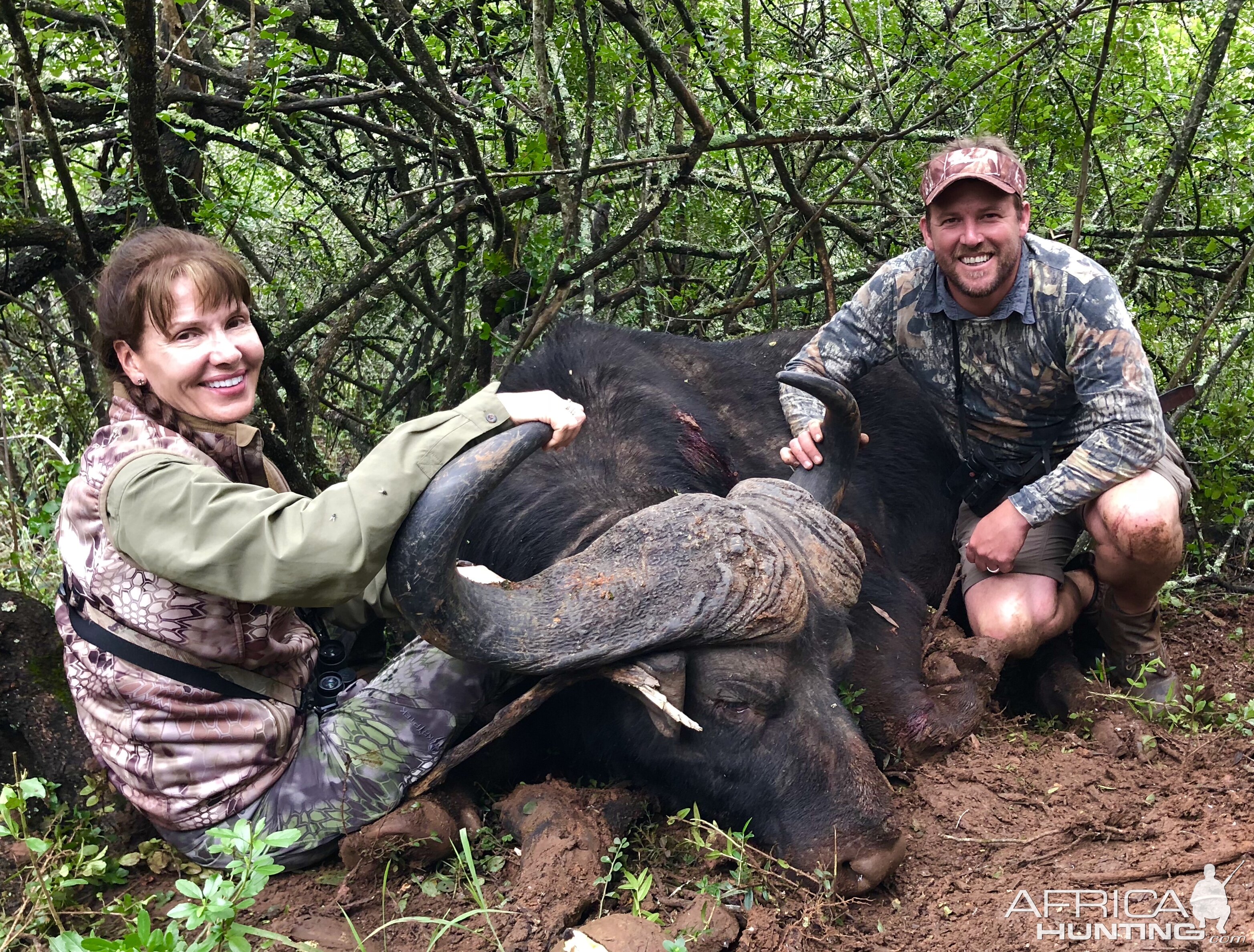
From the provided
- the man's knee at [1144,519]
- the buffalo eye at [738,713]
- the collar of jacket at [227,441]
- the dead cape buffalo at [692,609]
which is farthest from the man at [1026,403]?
the collar of jacket at [227,441]

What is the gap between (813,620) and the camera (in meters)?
3.31

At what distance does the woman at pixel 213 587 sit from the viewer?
8.45 ft

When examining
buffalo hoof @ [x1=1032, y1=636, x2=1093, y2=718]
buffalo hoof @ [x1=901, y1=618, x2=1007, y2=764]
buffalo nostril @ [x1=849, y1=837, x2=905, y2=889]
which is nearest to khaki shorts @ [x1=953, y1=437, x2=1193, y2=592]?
buffalo hoof @ [x1=1032, y1=636, x2=1093, y2=718]

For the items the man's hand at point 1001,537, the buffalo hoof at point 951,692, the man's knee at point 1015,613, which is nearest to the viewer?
the buffalo hoof at point 951,692

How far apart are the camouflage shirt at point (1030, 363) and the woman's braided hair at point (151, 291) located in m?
2.40

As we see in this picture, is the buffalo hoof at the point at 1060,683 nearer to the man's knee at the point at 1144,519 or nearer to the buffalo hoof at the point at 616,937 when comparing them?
the man's knee at the point at 1144,519

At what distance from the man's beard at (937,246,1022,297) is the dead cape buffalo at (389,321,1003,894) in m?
0.71

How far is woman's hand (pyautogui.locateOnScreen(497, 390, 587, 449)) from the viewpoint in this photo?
2666 millimetres

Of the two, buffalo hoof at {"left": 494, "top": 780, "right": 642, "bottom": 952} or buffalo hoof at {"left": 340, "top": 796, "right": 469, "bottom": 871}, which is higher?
buffalo hoof at {"left": 340, "top": 796, "right": 469, "bottom": 871}

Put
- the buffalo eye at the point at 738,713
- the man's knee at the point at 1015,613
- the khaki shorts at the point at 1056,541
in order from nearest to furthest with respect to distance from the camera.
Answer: the buffalo eye at the point at 738,713, the man's knee at the point at 1015,613, the khaki shorts at the point at 1056,541

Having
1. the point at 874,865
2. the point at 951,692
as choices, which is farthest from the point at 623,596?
the point at 951,692

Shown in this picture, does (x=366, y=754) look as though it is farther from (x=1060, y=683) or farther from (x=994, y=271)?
(x=994, y=271)

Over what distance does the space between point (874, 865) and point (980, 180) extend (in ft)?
8.04

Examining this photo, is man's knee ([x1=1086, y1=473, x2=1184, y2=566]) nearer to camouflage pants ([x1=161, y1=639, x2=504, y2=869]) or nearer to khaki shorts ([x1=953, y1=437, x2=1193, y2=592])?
khaki shorts ([x1=953, y1=437, x2=1193, y2=592])
